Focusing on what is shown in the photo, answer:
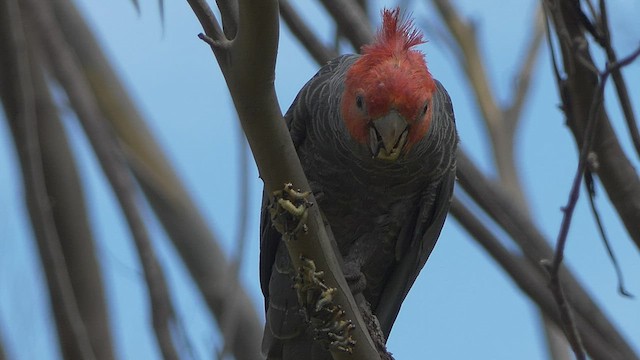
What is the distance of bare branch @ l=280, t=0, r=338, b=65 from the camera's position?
442cm

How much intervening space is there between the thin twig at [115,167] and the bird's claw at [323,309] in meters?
0.50

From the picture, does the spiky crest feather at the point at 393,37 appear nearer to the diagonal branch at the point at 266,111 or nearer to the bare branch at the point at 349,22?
the bare branch at the point at 349,22

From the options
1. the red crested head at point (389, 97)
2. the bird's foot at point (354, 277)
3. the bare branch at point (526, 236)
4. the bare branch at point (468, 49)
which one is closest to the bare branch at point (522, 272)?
the bare branch at point (526, 236)

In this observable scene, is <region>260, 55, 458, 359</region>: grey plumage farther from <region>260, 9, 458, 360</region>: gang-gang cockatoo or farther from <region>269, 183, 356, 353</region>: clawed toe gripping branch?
<region>269, 183, 356, 353</region>: clawed toe gripping branch

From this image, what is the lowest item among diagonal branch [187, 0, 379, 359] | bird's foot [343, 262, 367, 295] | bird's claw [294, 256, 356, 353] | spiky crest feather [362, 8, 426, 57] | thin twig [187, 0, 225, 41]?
bird's claw [294, 256, 356, 353]

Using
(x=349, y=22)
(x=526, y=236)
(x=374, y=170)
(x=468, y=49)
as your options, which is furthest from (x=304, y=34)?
(x=468, y=49)

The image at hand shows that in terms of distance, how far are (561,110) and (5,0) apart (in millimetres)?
2345

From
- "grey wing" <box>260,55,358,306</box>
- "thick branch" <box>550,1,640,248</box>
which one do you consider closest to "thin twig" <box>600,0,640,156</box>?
"thick branch" <box>550,1,640,248</box>

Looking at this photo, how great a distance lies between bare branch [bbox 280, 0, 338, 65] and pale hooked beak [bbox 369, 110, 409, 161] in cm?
84

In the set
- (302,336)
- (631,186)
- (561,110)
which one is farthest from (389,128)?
(302,336)

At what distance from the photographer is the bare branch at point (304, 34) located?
4.42 m

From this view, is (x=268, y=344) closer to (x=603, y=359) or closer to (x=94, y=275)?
(x=94, y=275)

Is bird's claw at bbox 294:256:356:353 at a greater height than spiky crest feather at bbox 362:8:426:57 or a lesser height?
lesser

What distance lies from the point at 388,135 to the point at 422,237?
3.65ft
